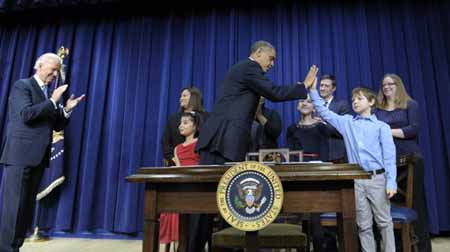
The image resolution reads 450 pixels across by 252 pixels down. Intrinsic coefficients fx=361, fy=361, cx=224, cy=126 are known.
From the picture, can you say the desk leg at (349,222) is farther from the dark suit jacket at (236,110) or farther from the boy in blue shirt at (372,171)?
the boy in blue shirt at (372,171)

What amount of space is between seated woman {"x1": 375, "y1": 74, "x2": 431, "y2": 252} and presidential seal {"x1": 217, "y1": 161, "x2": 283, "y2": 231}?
1.67 m

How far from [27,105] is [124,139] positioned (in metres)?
1.78

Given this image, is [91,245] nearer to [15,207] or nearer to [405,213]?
[15,207]

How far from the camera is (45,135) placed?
235 centimetres

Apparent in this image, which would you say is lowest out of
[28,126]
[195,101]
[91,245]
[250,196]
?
[91,245]

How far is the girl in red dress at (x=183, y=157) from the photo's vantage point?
8.93ft

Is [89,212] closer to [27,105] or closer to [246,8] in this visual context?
[27,105]

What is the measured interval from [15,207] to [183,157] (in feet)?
3.75

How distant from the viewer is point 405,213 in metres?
2.07

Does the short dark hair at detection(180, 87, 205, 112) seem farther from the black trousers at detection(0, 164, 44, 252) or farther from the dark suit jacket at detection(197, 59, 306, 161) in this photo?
the black trousers at detection(0, 164, 44, 252)

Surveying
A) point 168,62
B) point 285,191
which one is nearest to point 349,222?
point 285,191

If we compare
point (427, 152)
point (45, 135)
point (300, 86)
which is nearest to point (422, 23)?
point (427, 152)

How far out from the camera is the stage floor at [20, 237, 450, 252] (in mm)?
3021

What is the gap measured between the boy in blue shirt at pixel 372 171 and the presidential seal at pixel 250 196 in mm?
930
